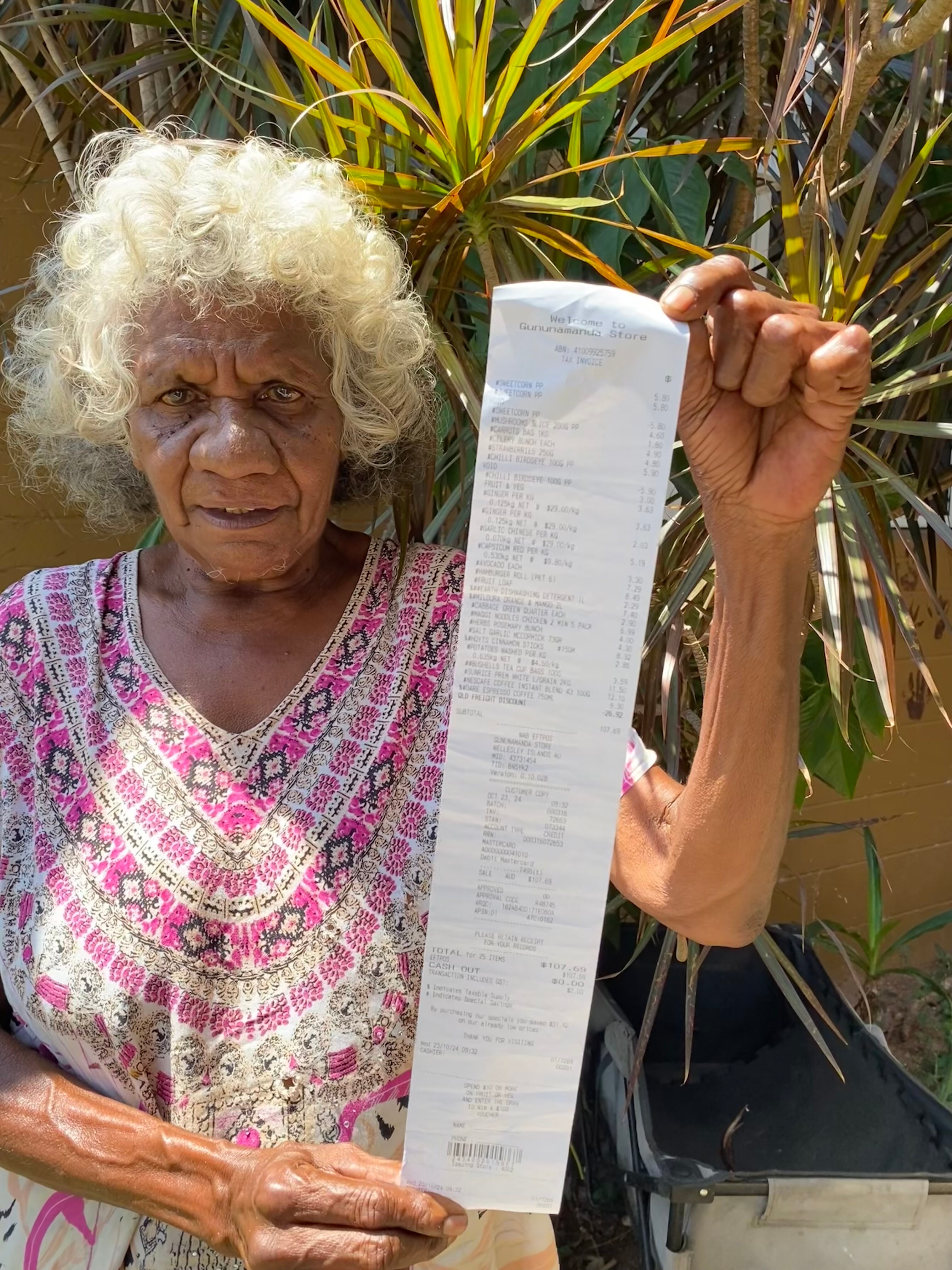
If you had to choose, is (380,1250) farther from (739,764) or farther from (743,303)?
(743,303)

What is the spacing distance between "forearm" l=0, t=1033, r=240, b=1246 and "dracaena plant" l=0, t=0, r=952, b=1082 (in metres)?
0.83

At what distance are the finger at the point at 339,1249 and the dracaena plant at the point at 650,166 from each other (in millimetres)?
876

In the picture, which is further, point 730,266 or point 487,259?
point 487,259

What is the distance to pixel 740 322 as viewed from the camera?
90 centimetres

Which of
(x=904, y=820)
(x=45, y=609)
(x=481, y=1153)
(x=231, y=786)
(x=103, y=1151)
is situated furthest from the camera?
(x=904, y=820)

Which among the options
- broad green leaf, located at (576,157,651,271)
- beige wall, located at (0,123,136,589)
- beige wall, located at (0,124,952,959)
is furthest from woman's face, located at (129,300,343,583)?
beige wall, located at (0,124,952,959)

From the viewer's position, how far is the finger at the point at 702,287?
88 cm

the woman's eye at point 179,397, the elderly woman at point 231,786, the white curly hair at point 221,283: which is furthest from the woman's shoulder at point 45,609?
the woman's eye at point 179,397

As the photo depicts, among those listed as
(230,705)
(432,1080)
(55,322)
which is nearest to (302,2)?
(55,322)

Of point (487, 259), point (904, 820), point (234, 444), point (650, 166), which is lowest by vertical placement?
point (904, 820)

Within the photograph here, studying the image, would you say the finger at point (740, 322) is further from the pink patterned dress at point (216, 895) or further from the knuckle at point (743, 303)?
the pink patterned dress at point (216, 895)

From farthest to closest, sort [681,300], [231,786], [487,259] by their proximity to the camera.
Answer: [487,259] < [231,786] < [681,300]

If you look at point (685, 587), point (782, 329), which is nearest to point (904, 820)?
point (685, 587)

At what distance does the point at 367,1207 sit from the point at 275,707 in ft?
1.87
